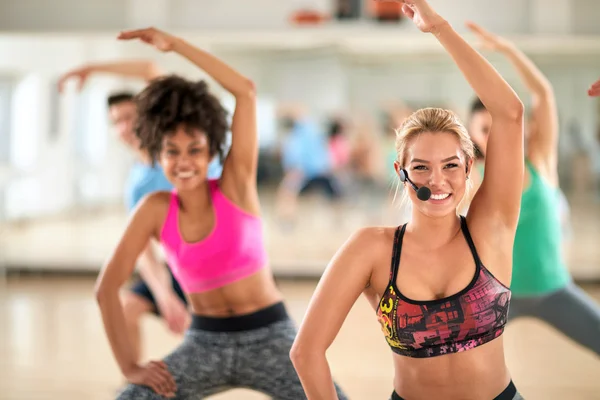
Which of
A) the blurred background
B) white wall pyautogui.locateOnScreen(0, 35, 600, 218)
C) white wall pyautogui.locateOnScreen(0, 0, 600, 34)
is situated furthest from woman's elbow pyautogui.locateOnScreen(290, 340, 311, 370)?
white wall pyautogui.locateOnScreen(0, 0, 600, 34)

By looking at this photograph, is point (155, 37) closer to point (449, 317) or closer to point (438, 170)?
point (438, 170)

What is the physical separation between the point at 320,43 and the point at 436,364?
5.52 meters

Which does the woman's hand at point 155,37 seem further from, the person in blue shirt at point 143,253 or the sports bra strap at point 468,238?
the sports bra strap at point 468,238

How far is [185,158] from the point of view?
7.34 feet

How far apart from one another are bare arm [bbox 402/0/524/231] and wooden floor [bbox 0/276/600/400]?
1992mm

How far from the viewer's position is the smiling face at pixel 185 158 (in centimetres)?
223

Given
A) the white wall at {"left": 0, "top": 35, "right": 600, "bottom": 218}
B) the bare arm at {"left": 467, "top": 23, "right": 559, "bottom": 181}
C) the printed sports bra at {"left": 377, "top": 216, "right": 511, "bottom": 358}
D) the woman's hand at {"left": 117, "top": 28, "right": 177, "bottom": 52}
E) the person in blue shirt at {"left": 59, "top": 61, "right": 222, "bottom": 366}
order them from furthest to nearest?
the white wall at {"left": 0, "top": 35, "right": 600, "bottom": 218}, the person in blue shirt at {"left": 59, "top": 61, "right": 222, "bottom": 366}, the bare arm at {"left": 467, "top": 23, "right": 559, "bottom": 181}, the woman's hand at {"left": 117, "top": 28, "right": 177, "bottom": 52}, the printed sports bra at {"left": 377, "top": 216, "right": 511, "bottom": 358}

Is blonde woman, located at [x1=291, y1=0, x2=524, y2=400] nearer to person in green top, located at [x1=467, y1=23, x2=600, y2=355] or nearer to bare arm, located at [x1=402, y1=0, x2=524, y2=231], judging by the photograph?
bare arm, located at [x1=402, y1=0, x2=524, y2=231]

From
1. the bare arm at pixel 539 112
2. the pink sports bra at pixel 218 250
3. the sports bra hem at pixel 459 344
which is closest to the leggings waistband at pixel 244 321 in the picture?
the pink sports bra at pixel 218 250

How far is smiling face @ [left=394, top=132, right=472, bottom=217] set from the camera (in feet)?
5.38

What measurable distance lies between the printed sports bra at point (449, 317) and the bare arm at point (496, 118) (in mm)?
157

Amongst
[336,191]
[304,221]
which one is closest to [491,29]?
[336,191]

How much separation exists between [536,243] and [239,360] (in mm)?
1235

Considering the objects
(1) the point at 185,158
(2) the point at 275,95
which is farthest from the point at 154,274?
(2) the point at 275,95
